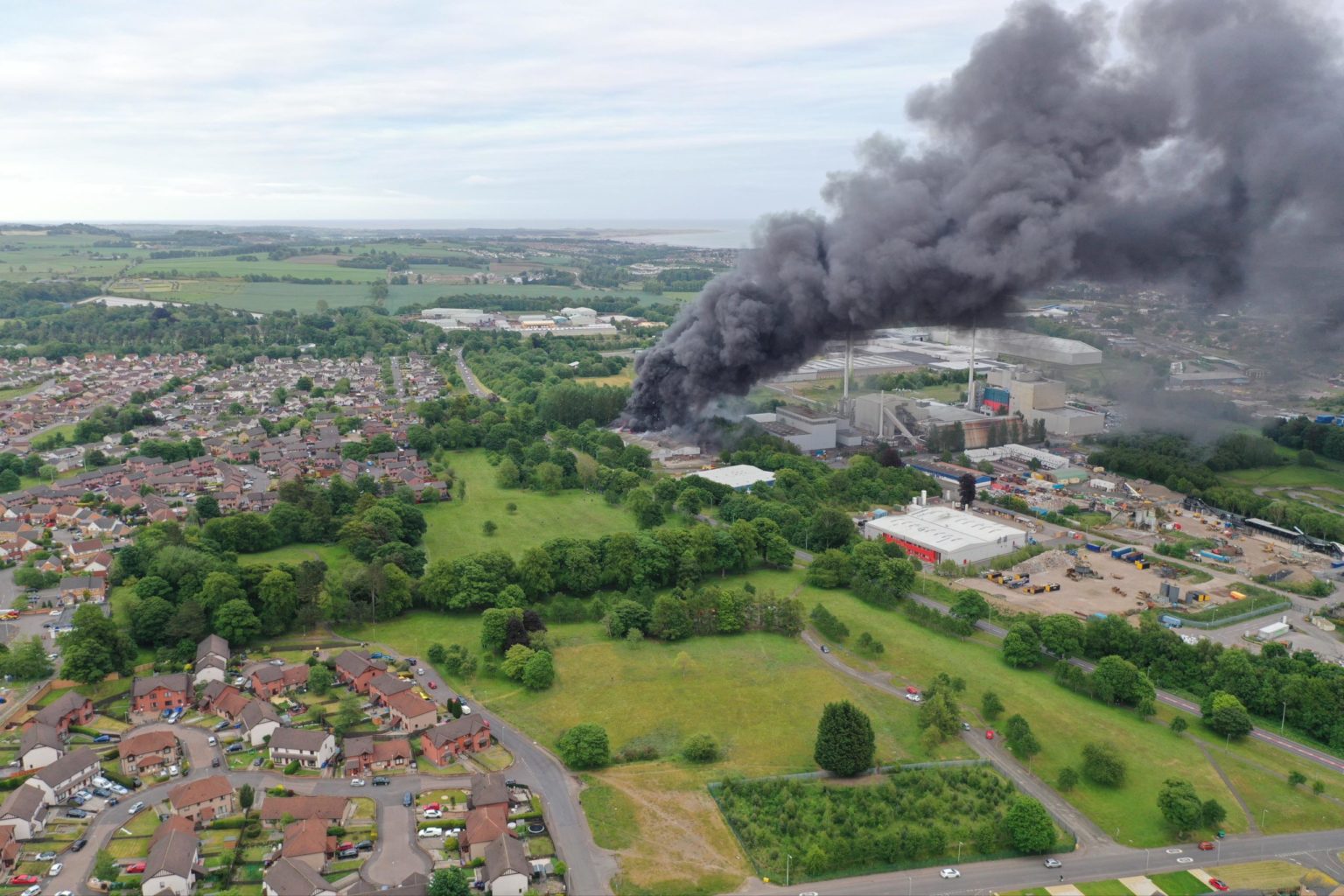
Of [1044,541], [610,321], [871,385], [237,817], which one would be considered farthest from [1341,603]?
[610,321]

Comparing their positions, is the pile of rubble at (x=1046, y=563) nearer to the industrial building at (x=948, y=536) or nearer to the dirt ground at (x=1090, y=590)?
the dirt ground at (x=1090, y=590)

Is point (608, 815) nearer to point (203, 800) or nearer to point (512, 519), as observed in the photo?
point (203, 800)

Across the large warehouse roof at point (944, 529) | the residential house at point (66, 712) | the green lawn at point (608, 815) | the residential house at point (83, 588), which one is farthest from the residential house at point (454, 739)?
the large warehouse roof at point (944, 529)

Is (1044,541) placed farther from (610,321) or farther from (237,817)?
(610,321)

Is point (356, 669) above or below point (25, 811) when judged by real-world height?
below

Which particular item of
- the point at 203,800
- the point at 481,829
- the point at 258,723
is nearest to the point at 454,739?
the point at 481,829
